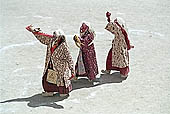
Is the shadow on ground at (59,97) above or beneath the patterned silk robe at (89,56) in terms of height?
beneath

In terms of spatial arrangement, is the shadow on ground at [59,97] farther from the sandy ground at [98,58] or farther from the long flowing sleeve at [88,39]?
the long flowing sleeve at [88,39]

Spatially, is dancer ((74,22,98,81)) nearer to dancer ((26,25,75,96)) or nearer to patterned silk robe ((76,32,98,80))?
patterned silk robe ((76,32,98,80))

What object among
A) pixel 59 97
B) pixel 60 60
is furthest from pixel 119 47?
pixel 59 97

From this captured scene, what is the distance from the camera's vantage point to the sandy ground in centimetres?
716

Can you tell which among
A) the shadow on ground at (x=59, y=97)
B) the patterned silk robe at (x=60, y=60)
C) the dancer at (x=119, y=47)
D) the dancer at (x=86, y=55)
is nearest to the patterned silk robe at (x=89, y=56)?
the dancer at (x=86, y=55)

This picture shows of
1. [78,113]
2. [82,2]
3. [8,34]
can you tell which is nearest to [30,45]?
[8,34]

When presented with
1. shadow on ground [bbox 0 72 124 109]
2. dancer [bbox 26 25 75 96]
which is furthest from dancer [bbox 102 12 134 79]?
dancer [bbox 26 25 75 96]

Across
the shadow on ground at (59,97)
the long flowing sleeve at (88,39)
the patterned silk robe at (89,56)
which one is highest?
the long flowing sleeve at (88,39)

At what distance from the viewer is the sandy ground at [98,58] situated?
7.16 meters

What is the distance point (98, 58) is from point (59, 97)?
7.31 feet

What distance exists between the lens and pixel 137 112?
271 inches

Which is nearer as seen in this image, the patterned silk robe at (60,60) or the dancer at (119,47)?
the patterned silk robe at (60,60)

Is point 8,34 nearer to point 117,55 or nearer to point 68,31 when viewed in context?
point 68,31

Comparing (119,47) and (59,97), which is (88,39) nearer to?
(119,47)
